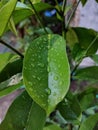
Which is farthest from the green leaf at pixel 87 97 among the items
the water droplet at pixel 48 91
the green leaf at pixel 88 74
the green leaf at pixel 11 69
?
the water droplet at pixel 48 91

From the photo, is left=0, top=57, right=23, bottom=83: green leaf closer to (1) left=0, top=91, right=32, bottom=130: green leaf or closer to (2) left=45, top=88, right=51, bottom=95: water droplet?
(1) left=0, top=91, right=32, bottom=130: green leaf

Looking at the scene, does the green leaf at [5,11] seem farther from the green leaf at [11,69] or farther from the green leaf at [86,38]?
the green leaf at [86,38]

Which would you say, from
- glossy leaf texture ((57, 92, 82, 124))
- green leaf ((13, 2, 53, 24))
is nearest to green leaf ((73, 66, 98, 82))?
glossy leaf texture ((57, 92, 82, 124))

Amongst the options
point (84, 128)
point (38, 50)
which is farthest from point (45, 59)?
point (84, 128)

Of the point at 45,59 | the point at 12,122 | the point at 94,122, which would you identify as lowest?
the point at 94,122

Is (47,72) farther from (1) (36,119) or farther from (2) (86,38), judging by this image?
(2) (86,38)

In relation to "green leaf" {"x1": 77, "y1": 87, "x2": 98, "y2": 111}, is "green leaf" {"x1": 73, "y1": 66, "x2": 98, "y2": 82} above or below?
above

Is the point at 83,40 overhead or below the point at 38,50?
below

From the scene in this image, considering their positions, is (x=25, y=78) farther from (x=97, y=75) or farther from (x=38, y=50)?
Answer: (x=97, y=75)
